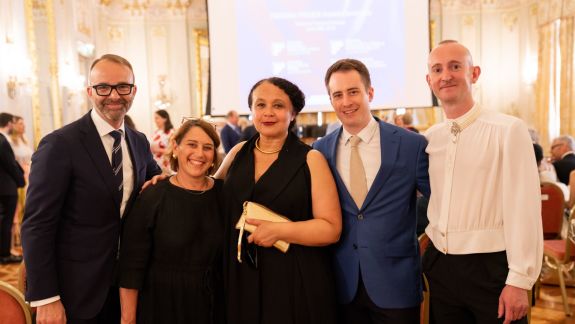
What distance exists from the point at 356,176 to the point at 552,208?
3.07 m

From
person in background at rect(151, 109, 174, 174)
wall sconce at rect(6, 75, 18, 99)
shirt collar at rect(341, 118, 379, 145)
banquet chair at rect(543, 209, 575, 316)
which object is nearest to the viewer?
shirt collar at rect(341, 118, 379, 145)

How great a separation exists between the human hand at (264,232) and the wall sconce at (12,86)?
6.44 metres

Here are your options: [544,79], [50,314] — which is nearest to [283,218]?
[50,314]

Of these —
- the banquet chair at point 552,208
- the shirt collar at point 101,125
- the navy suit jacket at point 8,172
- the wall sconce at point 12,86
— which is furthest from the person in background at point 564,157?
the wall sconce at point 12,86

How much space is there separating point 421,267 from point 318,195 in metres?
0.56

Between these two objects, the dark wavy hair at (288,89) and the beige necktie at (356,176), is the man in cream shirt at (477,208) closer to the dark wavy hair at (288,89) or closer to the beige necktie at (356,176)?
the beige necktie at (356,176)

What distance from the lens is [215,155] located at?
2.15m

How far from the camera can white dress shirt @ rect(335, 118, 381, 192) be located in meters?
2.07

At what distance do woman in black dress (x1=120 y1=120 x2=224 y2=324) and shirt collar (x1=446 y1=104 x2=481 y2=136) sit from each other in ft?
3.31

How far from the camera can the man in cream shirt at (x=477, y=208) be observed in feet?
5.81

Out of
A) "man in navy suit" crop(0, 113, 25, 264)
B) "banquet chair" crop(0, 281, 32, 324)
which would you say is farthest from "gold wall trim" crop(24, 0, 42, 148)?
"banquet chair" crop(0, 281, 32, 324)

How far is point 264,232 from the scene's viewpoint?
1858 millimetres

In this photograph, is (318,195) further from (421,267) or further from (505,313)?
(505,313)

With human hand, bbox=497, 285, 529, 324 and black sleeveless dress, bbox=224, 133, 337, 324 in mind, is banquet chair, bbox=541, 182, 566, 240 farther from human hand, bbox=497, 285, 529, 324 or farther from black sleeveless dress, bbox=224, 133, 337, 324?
black sleeveless dress, bbox=224, 133, 337, 324
